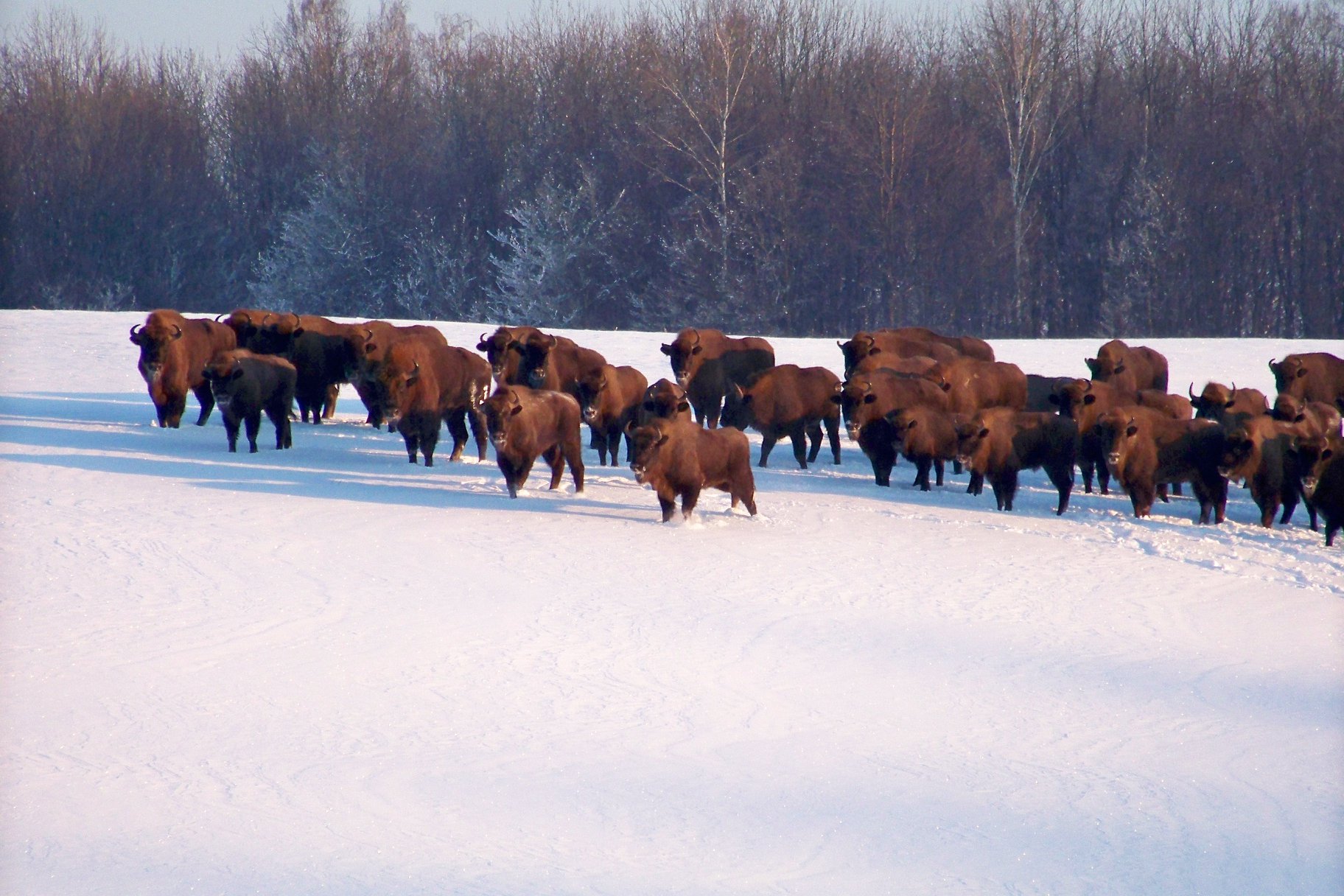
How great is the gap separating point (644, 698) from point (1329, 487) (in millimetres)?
7795

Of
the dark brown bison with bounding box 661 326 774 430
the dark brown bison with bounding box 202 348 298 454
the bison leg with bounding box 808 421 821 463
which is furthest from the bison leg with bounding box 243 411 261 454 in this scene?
the bison leg with bounding box 808 421 821 463

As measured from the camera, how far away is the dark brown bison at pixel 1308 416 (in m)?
13.8

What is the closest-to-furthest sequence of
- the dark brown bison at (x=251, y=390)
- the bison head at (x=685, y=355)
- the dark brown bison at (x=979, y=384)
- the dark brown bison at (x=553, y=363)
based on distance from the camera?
the dark brown bison at (x=251, y=390) < the dark brown bison at (x=553, y=363) < the dark brown bison at (x=979, y=384) < the bison head at (x=685, y=355)

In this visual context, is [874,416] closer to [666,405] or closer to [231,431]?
[666,405]

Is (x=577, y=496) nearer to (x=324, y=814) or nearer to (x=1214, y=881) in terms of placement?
(x=324, y=814)

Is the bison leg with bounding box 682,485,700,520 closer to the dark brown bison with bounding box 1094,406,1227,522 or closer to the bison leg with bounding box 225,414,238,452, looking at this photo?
the dark brown bison with bounding box 1094,406,1227,522

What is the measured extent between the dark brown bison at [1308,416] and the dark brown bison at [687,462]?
5.76 metres

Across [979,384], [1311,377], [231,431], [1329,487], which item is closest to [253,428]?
[231,431]

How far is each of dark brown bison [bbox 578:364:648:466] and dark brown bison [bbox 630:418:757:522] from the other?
238 centimetres

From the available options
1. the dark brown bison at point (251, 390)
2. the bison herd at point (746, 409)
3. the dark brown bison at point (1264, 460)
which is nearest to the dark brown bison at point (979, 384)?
the bison herd at point (746, 409)

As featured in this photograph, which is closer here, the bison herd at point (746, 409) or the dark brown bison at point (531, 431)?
the dark brown bison at point (531, 431)

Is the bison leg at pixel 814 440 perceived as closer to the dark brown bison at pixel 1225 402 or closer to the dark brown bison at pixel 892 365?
the dark brown bison at pixel 892 365

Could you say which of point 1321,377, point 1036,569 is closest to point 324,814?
point 1036,569

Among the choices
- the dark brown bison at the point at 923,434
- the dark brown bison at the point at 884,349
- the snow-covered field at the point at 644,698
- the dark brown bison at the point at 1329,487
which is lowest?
the snow-covered field at the point at 644,698
